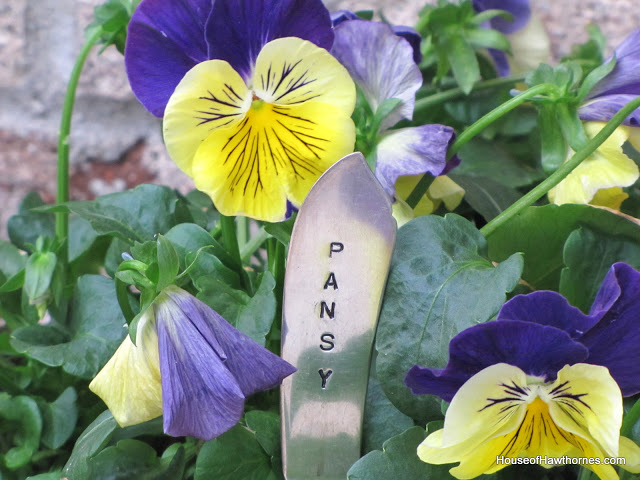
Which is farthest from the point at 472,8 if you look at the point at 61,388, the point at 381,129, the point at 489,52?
the point at 61,388

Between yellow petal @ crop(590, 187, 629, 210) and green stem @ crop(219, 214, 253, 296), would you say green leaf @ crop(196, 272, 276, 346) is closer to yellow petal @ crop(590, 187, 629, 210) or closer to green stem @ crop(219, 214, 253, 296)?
green stem @ crop(219, 214, 253, 296)

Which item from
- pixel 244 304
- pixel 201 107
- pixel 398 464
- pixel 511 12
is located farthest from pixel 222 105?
pixel 511 12

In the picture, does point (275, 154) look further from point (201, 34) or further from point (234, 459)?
point (234, 459)

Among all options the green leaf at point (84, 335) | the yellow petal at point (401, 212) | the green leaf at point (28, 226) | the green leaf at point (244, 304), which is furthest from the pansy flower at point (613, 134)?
the green leaf at point (28, 226)

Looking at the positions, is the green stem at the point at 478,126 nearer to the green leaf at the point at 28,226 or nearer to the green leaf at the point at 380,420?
the green leaf at the point at 380,420

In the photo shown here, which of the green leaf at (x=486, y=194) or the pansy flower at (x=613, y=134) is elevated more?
the pansy flower at (x=613, y=134)

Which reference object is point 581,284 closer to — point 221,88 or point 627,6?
point 221,88

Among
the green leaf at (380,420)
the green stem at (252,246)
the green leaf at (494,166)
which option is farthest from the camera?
the green leaf at (494,166)
